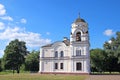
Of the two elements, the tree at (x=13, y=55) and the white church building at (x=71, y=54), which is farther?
the tree at (x=13, y=55)

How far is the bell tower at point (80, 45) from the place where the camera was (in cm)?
5350

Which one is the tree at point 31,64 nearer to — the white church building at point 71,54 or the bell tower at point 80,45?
the white church building at point 71,54

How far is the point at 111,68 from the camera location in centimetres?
7012

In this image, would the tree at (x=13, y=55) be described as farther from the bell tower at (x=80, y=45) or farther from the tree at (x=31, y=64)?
the bell tower at (x=80, y=45)

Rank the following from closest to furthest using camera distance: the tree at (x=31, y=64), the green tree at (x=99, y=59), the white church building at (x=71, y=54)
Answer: the white church building at (x=71, y=54) → the green tree at (x=99, y=59) → the tree at (x=31, y=64)

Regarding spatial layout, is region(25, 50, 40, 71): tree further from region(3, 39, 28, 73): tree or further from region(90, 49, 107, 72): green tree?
region(90, 49, 107, 72): green tree

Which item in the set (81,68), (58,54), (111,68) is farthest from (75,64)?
(111,68)

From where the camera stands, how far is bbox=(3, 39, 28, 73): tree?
6588 centimetres

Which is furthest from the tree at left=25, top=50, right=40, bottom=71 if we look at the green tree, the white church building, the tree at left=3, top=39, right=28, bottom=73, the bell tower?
the bell tower

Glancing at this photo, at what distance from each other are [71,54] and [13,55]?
19.3 metres

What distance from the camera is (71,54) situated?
5469 centimetres

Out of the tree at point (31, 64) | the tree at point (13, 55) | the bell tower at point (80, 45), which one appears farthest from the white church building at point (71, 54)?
the tree at point (31, 64)

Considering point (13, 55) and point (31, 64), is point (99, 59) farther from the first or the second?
point (13, 55)

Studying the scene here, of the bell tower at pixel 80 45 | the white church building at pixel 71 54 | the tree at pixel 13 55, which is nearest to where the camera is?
the bell tower at pixel 80 45
